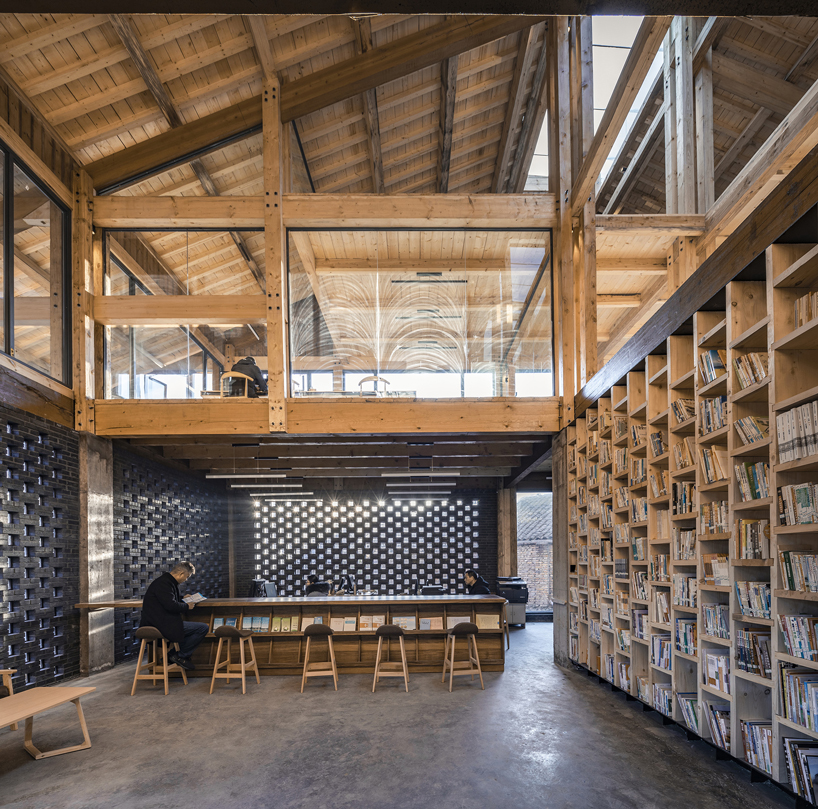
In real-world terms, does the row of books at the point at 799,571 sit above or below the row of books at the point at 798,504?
below

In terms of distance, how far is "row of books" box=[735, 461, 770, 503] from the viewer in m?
3.64

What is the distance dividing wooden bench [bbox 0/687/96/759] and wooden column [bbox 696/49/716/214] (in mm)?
8237

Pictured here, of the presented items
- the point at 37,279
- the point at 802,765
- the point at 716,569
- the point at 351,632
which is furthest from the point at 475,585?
the point at 37,279

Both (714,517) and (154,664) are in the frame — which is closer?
(714,517)

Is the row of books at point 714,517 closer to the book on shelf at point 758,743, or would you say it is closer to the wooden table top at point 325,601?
the book on shelf at point 758,743

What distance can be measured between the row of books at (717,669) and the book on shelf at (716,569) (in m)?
0.44

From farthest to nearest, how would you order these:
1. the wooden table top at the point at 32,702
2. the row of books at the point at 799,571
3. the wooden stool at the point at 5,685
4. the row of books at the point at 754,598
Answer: the wooden stool at the point at 5,685, the wooden table top at the point at 32,702, the row of books at the point at 754,598, the row of books at the point at 799,571

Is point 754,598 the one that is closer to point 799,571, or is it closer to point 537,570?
point 799,571

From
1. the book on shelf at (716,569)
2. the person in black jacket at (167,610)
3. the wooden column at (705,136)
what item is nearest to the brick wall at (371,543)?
the person in black jacket at (167,610)

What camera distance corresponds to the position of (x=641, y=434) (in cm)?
563

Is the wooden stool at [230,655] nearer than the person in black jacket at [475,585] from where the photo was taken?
Yes

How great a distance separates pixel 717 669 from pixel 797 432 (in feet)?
5.61

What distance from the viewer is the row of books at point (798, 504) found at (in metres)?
3.17

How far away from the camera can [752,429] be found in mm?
3773
